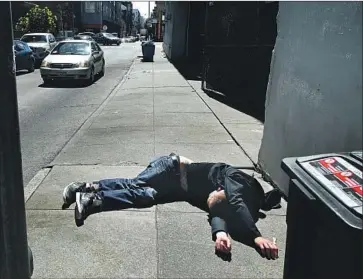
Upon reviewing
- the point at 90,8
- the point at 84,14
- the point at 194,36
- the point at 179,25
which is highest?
the point at 90,8

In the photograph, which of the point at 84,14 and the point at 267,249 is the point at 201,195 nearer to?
the point at 267,249

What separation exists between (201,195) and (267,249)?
1.05 m

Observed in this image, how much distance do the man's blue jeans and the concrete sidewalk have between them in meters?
0.12

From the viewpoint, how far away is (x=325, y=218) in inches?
72.6

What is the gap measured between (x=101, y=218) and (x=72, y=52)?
12.4 meters

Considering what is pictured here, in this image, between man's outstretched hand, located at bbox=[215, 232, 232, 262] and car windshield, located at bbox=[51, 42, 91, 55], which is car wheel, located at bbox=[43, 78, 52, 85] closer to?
car windshield, located at bbox=[51, 42, 91, 55]

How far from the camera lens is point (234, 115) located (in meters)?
9.34

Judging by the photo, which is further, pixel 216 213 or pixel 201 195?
pixel 201 195

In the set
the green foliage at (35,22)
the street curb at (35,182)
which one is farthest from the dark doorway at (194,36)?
the green foliage at (35,22)

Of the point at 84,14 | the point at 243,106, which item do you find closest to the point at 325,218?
the point at 243,106

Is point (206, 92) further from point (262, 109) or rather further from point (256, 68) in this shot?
point (262, 109)

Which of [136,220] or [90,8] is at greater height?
[90,8]

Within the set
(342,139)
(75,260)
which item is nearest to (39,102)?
(75,260)

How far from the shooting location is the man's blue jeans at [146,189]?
4035 millimetres
